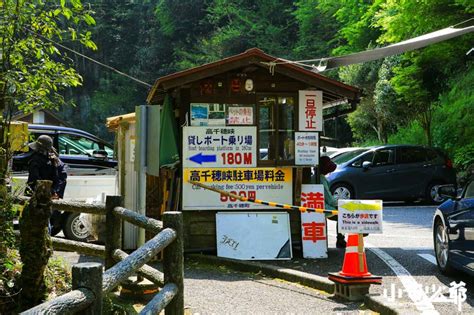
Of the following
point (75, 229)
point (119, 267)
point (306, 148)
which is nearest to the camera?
point (119, 267)

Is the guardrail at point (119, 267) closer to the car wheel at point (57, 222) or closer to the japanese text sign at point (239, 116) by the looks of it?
the japanese text sign at point (239, 116)

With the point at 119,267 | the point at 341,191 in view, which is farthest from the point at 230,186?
the point at 341,191

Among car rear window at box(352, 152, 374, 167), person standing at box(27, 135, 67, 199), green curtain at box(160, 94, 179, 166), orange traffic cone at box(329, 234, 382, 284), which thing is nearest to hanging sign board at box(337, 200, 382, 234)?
orange traffic cone at box(329, 234, 382, 284)

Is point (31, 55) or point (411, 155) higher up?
point (31, 55)

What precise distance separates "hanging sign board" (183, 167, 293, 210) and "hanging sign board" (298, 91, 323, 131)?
78 centimetres

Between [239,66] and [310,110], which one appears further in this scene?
[310,110]

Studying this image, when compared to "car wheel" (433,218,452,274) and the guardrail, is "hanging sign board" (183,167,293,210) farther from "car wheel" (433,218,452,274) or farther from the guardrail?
"car wheel" (433,218,452,274)

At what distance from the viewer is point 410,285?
7.82 metres

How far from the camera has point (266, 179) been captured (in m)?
10.2

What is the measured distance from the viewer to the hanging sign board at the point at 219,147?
32.9 feet

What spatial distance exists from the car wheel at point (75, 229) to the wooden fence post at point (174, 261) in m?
6.81

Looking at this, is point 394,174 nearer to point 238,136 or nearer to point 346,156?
point 346,156

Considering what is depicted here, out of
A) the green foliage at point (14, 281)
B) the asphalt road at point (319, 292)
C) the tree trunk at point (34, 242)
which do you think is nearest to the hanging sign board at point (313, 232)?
the asphalt road at point (319, 292)

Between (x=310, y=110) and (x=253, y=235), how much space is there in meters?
2.19
